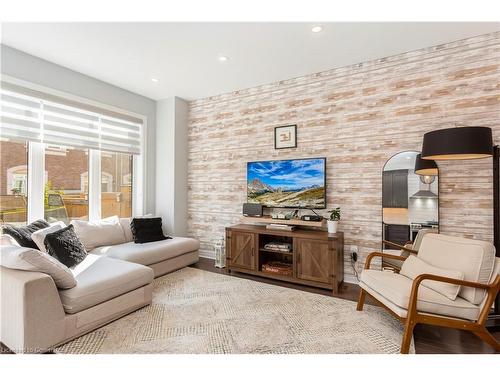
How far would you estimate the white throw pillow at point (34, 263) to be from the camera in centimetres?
191

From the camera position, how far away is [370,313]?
2.50 m

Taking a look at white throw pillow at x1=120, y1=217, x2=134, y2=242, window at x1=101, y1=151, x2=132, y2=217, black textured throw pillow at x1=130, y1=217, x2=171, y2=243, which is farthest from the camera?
window at x1=101, y1=151, x2=132, y2=217

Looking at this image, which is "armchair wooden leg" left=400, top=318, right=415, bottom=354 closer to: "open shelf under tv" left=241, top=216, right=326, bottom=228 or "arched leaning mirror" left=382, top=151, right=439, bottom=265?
"arched leaning mirror" left=382, top=151, right=439, bottom=265

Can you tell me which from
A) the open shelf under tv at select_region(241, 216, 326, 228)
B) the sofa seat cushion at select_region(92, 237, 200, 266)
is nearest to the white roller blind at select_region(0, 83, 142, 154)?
the sofa seat cushion at select_region(92, 237, 200, 266)

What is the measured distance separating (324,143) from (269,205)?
3.83 feet

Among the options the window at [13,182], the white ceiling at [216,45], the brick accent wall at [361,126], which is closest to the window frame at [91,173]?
the window at [13,182]

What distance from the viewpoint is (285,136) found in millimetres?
3787

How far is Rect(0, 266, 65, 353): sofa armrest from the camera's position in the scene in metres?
1.78

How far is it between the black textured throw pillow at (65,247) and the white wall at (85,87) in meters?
1.85

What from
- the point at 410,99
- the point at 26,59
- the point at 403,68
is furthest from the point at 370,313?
the point at 26,59

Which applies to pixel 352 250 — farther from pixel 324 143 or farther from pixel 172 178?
pixel 172 178

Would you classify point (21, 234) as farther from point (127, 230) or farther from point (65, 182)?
point (127, 230)

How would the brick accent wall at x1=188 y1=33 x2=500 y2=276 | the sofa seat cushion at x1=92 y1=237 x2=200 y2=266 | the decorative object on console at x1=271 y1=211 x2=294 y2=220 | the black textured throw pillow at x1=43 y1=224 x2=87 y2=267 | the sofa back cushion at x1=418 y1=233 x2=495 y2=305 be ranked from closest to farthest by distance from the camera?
the sofa back cushion at x1=418 y1=233 x2=495 y2=305, the black textured throw pillow at x1=43 y1=224 x2=87 y2=267, the brick accent wall at x1=188 y1=33 x2=500 y2=276, the sofa seat cushion at x1=92 y1=237 x2=200 y2=266, the decorative object on console at x1=271 y1=211 x2=294 y2=220

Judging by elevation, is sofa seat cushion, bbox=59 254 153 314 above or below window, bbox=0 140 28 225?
below
